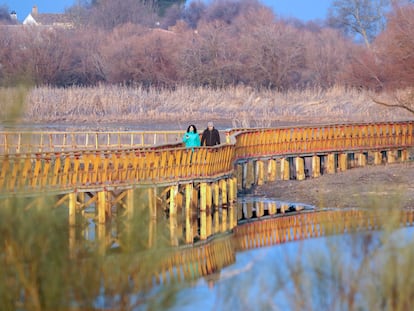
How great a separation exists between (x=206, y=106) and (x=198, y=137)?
98.5 ft

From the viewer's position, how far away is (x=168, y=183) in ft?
93.6

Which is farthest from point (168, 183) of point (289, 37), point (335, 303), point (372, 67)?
point (289, 37)

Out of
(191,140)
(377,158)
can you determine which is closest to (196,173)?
(191,140)

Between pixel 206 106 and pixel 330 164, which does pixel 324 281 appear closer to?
pixel 330 164

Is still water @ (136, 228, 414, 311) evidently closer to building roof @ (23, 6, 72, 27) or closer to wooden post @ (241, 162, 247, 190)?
wooden post @ (241, 162, 247, 190)

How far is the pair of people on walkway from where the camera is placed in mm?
Result: 30062

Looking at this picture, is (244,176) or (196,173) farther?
(244,176)

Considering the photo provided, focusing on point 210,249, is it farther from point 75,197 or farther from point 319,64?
point 319,64

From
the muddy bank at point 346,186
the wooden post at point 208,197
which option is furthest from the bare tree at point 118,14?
the wooden post at point 208,197

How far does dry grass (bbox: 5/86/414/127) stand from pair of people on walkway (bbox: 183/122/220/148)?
862 inches

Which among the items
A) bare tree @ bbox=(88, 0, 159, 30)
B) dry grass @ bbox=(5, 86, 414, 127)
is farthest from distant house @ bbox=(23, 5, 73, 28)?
dry grass @ bbox=(5, 86, 414, 127)

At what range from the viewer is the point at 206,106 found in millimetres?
60406

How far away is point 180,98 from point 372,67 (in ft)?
37.4

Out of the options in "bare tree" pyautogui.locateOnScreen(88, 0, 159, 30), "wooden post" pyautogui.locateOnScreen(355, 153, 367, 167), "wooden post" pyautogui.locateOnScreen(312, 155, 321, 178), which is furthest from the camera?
"bare tree" pyautogui.locateOnScreen(88, 0, 159, 30)
